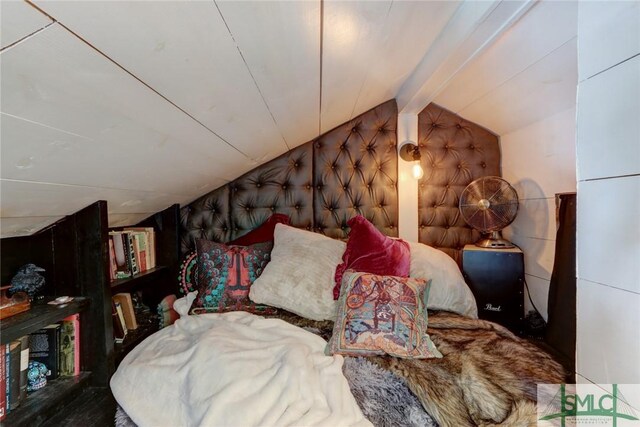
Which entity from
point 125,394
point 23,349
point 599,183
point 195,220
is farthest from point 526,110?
point 23,349

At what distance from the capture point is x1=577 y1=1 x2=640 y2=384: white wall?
590 millimetres

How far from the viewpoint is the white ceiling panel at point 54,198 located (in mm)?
798

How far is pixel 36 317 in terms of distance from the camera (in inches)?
37.0

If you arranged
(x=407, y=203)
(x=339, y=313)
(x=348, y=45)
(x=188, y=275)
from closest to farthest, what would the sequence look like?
1. (x=348, y=45)
2. (x=339, y=313)
3. (x=188, y=275)
4. (x=407, y=203)

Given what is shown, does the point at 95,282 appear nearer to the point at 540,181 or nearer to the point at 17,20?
the point at 17,20

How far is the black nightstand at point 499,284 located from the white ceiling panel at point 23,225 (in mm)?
2093

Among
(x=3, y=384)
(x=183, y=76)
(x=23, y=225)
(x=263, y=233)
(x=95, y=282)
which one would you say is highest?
(x=183, y=76)

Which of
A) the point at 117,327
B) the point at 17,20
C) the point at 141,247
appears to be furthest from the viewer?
the point at 141,247

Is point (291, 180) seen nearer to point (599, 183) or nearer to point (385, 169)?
point (385, 169)

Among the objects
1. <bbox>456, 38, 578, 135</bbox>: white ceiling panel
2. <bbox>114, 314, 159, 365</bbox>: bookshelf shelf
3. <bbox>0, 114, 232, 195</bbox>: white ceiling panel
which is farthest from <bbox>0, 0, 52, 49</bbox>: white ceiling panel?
<bbox>456, 38, 578, 135</bbox>: white ceiling panel

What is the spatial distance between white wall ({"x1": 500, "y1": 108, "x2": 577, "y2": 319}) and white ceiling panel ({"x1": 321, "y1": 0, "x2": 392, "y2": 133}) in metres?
1.12

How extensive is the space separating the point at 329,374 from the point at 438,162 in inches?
61.6

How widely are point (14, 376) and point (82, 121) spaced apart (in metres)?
0.93

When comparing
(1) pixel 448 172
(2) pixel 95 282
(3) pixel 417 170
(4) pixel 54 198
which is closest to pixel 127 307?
(2) pixel 95 282
